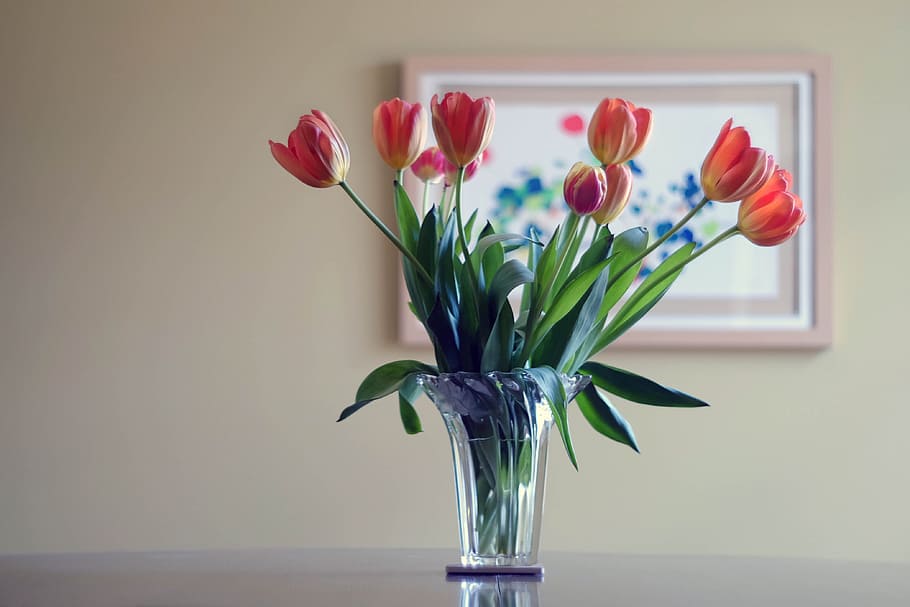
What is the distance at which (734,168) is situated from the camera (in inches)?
30.6

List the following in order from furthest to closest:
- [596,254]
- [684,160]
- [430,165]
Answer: [684,160] → [430,165] → [596,254]

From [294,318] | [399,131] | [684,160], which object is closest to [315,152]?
[399,131]

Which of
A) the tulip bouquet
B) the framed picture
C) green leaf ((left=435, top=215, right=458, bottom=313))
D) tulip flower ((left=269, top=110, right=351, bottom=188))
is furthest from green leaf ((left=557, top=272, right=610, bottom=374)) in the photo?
the framed picture

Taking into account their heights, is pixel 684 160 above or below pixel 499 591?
above

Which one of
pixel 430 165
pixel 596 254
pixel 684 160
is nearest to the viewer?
pixel 596 254

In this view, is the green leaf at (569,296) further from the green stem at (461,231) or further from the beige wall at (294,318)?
the beige wall at (294,318)

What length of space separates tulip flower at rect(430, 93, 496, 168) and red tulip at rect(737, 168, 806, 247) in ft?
0.76

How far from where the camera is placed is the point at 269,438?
213cm

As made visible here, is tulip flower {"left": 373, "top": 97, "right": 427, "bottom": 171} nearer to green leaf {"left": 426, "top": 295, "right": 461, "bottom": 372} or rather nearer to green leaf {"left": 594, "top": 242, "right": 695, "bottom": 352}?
green leaf {"left": 426, "top": 295, "right": 461, "bottom": 372}

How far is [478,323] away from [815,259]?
147 cm

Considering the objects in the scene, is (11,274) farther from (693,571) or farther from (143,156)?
(693,571)

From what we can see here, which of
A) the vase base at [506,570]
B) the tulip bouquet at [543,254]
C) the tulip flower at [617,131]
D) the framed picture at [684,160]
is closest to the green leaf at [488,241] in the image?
the tulip bouquet at [543,254]

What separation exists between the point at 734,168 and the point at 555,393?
24 centimetres

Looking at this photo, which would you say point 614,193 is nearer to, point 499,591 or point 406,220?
point 406,220
